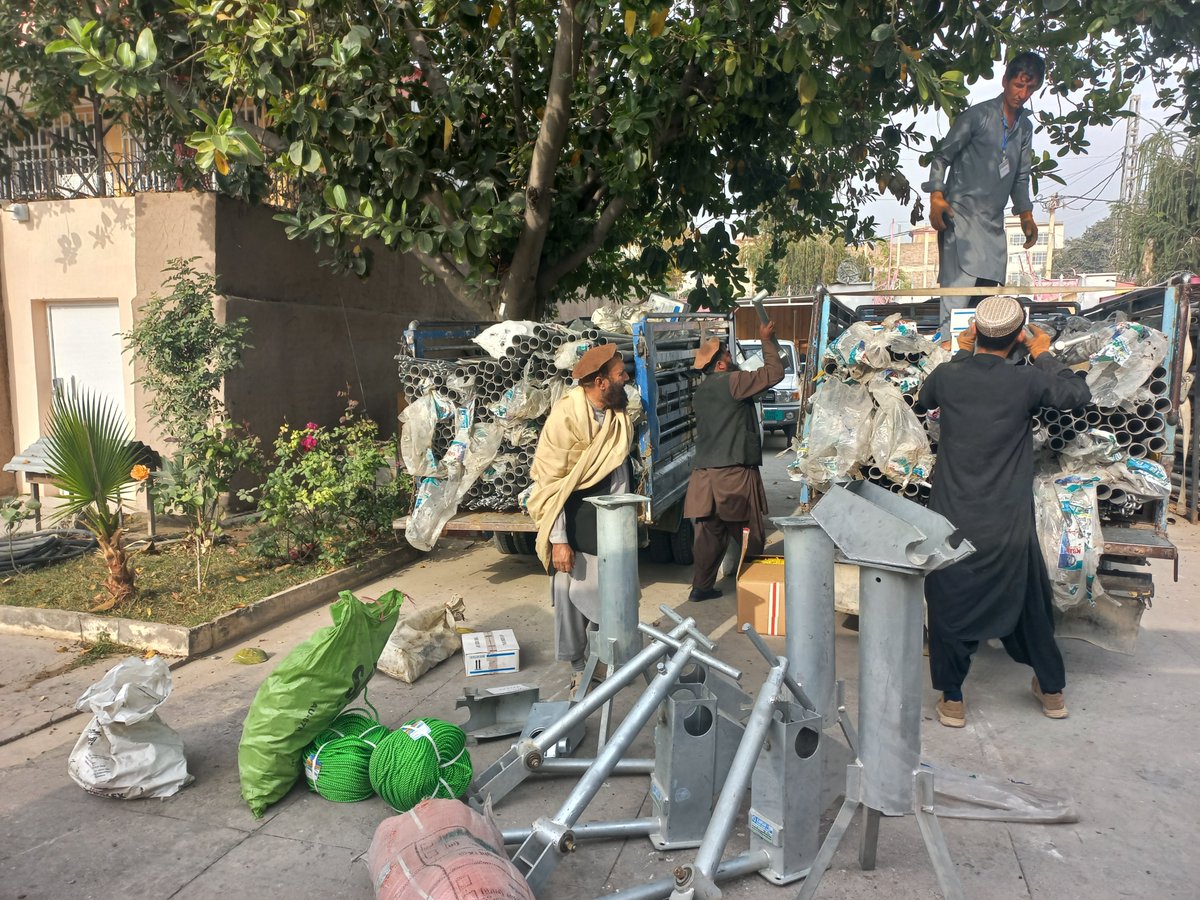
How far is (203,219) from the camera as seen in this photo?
8.34m

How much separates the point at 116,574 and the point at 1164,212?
22369mm

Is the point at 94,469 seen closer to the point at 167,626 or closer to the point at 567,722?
the point at 167,626

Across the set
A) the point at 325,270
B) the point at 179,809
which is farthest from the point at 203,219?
the point at 179,809

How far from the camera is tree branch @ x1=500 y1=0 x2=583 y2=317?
6.23 m

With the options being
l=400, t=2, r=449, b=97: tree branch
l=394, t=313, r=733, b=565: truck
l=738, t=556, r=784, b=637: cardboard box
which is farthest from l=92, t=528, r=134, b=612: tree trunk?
l=738, t=556, r=784, b=637: cardboard box

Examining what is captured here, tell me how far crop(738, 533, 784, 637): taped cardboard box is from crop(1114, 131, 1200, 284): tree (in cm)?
1814

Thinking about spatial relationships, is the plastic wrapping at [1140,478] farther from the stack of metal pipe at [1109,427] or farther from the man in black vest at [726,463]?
the man in black vest at [726,463]

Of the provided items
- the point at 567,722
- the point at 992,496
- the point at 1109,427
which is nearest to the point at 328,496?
the point at 567,722

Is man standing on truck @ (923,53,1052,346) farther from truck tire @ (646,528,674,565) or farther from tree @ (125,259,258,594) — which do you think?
tree @ (125,259,258,594)

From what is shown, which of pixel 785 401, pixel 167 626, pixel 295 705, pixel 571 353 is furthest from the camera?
pixel 785 401

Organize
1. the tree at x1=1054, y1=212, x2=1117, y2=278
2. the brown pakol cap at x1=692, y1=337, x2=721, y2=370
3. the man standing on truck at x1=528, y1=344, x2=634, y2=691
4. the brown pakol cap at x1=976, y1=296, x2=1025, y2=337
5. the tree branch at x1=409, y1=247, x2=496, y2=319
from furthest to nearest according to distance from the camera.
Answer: the tree at x1=1054, y1=212, x2=1117, y2=278, the tree branch at x1=409, y1=247, x2=496, y2=319, the brown pakol cap at x1=692, y1=337, x2=721, y2=370, the man standing on truck at x1=528, y1=344, x2=634, y2=691, the brown pakol cap at x1=976, y1=296, x2=1025, y2=337

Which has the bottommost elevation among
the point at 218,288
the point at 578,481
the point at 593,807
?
the point at 593,807

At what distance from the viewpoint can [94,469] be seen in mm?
5656

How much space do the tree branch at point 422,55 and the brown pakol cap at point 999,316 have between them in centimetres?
460
